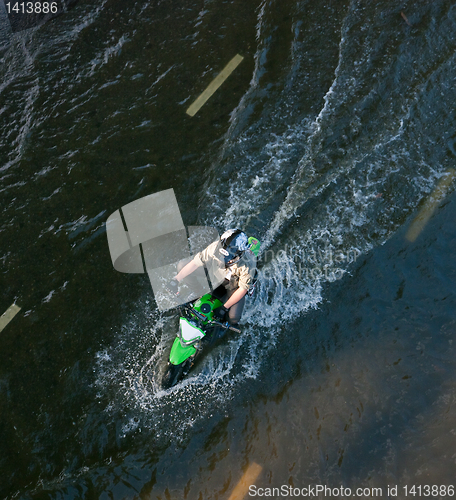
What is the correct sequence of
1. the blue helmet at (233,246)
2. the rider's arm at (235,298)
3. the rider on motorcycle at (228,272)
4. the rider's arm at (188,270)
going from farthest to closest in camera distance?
the rider's arm at (188,270) < the rider's arm at (235,298) < the rider on motorcycle at (228,272) < the blue helmet at (233,246)

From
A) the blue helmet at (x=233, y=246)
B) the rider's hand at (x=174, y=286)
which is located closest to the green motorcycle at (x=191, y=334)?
the rider's hand at (x=174, y=286)

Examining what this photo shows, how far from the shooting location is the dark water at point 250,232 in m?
6.00

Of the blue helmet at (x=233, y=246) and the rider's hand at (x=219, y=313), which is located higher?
the blue helmet at (x=233, y=246)

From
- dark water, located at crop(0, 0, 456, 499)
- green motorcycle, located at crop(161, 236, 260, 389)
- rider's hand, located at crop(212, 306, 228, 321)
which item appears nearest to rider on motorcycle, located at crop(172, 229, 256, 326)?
rider's hand, located at crop(212, 306, 228, 321)

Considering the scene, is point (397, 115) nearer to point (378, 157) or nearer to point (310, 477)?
point (378, 157)

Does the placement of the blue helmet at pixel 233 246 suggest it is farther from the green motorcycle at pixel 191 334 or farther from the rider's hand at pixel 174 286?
the rider's hand at pixel 174 286

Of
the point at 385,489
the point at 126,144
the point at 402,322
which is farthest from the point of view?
the point at 126,144

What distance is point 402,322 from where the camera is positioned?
6602mm

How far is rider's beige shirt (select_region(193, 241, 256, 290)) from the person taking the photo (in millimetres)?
5891

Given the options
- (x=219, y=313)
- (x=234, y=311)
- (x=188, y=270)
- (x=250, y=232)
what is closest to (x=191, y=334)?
(x=219, y=313)

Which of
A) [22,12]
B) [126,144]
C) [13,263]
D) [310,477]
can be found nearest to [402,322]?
[310,477]

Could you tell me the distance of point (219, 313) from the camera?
5961mm

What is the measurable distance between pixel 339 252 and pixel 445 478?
3401mm

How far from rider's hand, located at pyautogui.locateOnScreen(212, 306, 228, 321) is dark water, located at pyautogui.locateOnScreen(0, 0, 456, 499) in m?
0.74
